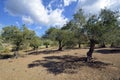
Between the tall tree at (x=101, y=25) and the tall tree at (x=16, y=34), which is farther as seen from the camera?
the tall tree at (x=16, y=34)

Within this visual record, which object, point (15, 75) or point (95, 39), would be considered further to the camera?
point (95, 39)

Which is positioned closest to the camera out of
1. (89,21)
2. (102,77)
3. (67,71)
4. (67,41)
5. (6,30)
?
(102,77)

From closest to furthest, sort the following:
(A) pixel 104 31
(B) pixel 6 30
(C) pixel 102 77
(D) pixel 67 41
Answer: (C) pixel 102 77, (A) pixel 104 31, (B) pixel 6 30, (D) pixel 67 41

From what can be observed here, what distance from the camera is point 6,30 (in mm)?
33156

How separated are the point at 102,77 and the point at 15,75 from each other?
10809mm

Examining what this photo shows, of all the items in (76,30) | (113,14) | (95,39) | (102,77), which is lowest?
(102,77)

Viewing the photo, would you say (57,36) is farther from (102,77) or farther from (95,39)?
(102,77)

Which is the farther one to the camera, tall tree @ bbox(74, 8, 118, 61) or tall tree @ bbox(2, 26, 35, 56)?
tall tree @ bbox(2, 26, 35, 56)

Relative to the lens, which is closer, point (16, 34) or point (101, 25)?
point (101, 25)

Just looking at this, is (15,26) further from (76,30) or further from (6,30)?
(76,30)

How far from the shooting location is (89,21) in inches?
834

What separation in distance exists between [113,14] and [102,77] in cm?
904

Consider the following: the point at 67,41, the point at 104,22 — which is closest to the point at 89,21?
the point at 104,22

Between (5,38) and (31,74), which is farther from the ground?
(5,38)
